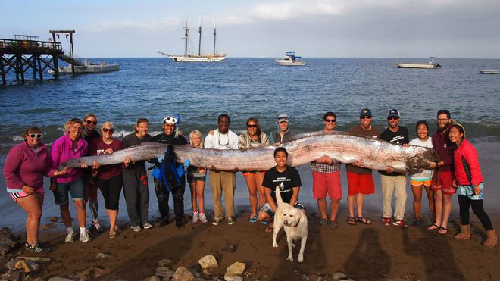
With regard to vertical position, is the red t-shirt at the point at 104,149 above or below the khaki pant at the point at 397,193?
above

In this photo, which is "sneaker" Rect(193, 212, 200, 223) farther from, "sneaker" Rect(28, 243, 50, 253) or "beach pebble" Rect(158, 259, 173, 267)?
"sneaker" Rect(28, 243, 50, 253)

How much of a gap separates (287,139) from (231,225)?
1.86 meters

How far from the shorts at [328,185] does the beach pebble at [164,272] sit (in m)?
2.93

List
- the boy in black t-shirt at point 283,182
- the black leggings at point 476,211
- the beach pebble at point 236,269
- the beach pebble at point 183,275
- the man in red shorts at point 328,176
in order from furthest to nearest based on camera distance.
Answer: the man in red shorts at point 328,176 → the boy in black t-shirt at point 283,182 → the black leggings at point 476,211 → the beach pebble at point 236,269 → the beach pebble at point 183,275

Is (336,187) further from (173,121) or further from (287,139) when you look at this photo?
(173,121)

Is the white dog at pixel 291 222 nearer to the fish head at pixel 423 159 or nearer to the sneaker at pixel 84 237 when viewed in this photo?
the fish head at pixel 423 159

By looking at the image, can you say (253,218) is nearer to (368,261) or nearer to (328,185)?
(328,185)

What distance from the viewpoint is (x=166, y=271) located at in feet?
17.4

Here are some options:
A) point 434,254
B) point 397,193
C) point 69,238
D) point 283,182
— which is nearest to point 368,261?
point 434,254

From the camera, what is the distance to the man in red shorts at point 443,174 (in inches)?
256

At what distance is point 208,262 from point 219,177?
6.70ft

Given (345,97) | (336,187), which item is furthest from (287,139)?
(345,97)

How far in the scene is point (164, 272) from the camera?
5277mm

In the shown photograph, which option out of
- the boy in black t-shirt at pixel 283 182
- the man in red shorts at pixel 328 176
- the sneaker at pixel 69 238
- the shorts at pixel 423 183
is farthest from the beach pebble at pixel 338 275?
the sneaker at pixel 69 238
